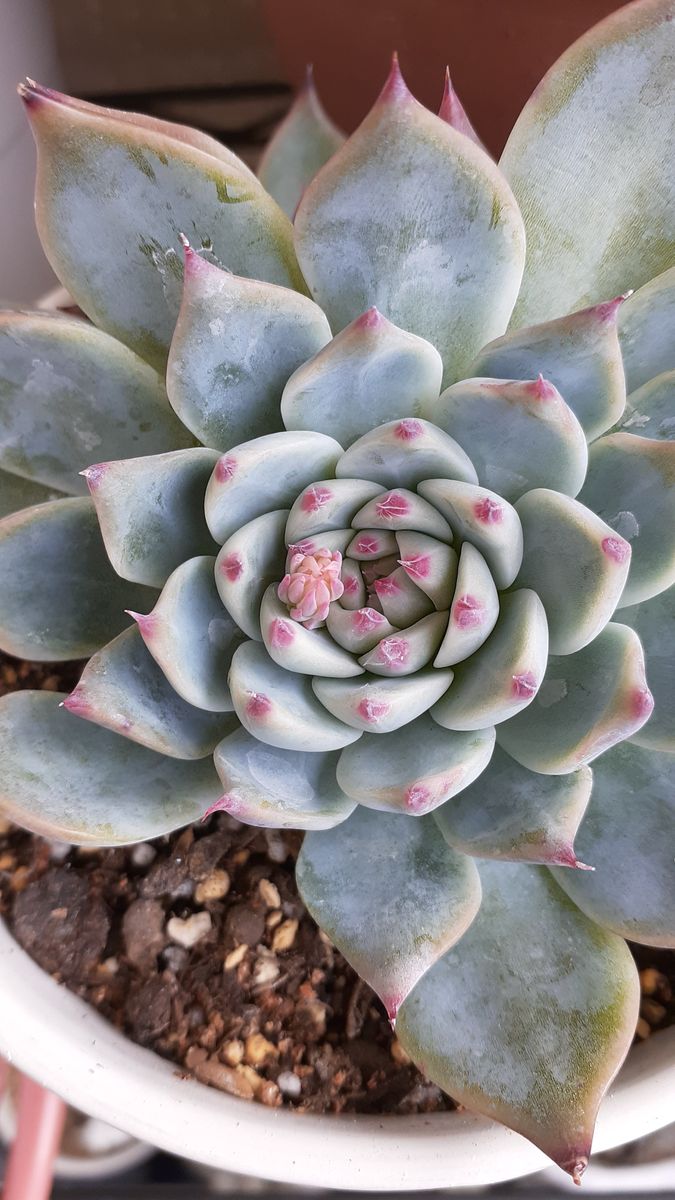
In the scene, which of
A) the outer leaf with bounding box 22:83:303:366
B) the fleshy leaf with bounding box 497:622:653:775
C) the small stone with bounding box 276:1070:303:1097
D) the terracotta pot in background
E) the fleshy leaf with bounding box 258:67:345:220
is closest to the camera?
the fleshy leaf with bounding box 497:622:653:775

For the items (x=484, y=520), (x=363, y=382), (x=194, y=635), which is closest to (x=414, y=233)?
(x=363, y=382)

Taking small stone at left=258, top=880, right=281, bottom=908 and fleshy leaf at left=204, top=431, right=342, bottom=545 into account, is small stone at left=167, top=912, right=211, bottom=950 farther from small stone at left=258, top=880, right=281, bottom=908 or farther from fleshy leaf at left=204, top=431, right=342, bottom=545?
fleshy leaf at left=204, top=431, right=342, bottom=545

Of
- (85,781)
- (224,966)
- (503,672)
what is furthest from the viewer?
(224,966)

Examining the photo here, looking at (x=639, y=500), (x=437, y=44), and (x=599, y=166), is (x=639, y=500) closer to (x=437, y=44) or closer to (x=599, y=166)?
(x=599, y=166)

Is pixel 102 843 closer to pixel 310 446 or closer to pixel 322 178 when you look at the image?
pixel 310 446

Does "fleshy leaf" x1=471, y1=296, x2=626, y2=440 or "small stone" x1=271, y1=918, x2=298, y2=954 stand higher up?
"fleshy leaf" x1=471, y1=296, x2=626, y2=440

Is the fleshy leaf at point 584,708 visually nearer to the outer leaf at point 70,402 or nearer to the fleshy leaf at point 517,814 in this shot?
the fleshy leaf at point 517,814

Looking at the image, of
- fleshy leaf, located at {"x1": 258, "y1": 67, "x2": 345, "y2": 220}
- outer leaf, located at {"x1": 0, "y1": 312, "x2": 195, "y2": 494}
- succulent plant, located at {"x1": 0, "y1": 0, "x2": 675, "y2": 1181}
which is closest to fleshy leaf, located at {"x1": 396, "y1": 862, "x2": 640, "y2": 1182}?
succulent plant, located at {"x1": 0, "y1": 0, "x2": 675, "y2": 1181}
